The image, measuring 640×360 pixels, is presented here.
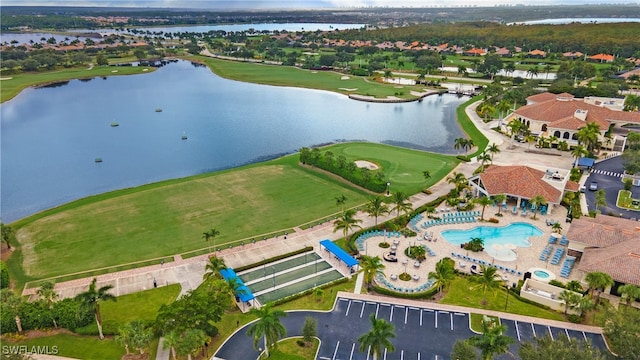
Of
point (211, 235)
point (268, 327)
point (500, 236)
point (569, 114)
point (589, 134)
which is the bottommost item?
point (500, 236)

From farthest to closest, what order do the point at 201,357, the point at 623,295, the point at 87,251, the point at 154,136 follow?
the point at 154,136
the point at 87,251
the point at 623,295
the point at 201,357

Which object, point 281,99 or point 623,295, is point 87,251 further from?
point 281,99

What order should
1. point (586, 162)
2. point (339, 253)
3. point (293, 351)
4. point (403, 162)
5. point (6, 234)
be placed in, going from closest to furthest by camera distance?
1. point (293, 351)
2. point (339, 253)
3. point (6, 234)
4. point (586, 162)
5. point (403, 162)

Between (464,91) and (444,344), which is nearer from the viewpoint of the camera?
(444,344)

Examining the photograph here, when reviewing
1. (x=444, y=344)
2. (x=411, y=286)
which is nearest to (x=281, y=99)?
(x=411, y=286)

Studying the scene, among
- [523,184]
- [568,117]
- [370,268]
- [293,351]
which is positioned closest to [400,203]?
[370,268]

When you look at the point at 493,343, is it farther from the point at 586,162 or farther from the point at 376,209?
the point at 586,162

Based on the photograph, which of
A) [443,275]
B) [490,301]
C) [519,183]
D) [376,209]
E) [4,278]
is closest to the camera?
[443,275]
